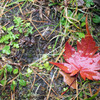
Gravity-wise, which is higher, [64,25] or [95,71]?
[64,25]

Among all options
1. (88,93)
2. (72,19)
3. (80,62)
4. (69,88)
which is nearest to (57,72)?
(69,88)

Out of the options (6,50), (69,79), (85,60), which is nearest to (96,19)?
(85,60)

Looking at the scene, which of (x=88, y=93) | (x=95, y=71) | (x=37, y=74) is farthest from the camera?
(x=37, y=74)

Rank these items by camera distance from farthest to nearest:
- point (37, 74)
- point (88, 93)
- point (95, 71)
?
1. point (37, 74)
2. point (88, 93)
3. point (95, 71)

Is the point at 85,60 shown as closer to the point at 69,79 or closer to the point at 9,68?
the point at 69,79

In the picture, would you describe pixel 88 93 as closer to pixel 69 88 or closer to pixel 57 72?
pixel 69 88

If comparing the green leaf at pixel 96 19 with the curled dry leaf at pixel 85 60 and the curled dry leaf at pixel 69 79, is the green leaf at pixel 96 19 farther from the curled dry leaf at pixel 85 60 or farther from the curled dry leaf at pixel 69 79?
the curled dry leaf at pixel 69 79

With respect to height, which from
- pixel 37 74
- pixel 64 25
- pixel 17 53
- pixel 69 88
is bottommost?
pixel 69 88

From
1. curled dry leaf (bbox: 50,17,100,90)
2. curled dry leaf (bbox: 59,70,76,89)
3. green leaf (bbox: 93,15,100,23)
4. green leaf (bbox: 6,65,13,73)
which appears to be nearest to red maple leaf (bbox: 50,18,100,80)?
curled dry leaf (bbox: 50,17,100,90)

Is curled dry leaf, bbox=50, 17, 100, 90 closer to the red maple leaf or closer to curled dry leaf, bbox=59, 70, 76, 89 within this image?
the red maple leaf
